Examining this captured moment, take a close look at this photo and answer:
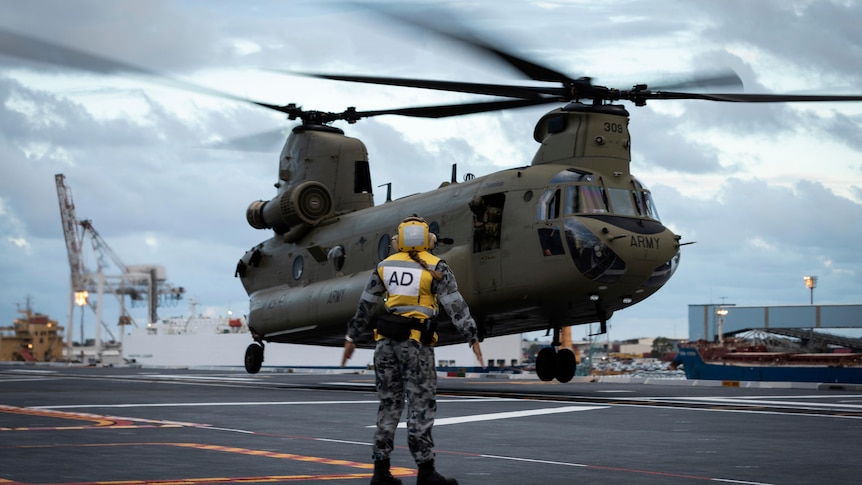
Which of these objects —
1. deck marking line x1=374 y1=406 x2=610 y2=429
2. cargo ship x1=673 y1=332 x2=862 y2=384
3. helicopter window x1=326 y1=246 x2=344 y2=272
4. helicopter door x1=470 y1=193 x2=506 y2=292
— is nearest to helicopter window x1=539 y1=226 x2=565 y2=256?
helicopter door x1=470 y1=193 x2=506 y2=292

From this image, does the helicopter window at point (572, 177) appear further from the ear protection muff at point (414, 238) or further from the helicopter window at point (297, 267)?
the ear protection muff at point (414, 238)

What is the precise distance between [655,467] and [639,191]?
15508 millimetres

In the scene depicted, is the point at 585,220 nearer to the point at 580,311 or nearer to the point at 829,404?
the point at 580,311

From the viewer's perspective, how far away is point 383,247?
92.1 feet

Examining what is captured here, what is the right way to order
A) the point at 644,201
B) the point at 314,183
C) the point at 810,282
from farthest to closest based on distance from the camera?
the point at 810,282
the point at 314,183
the point at 644,201

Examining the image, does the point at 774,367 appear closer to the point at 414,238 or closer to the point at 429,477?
the point at 414,238

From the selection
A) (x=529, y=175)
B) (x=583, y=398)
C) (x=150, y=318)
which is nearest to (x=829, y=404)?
(x=583, y=398)

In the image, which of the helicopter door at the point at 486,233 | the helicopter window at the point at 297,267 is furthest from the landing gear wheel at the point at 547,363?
the helicopter window at the point at 297,267

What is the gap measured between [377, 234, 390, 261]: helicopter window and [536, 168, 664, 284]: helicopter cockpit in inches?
217

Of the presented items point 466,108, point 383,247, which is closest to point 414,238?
point 466,108

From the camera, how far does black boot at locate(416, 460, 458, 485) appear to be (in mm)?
8375

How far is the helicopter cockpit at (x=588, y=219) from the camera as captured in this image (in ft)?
75.5

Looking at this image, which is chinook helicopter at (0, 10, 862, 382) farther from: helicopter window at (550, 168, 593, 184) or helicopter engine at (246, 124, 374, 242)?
helicopter engine at (246, 124, 374, 242)

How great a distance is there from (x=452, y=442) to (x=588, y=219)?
38.3 ft
